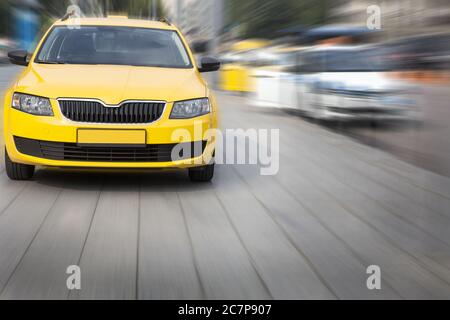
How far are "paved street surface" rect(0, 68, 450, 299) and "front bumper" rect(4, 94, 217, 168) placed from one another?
0.81 feet

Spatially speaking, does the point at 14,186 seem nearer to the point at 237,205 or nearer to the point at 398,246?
the point at 237,205

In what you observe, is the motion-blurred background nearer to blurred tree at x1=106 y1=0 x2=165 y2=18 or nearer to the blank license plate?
the blank license plate

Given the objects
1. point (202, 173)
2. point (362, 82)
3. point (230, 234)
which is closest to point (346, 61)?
point (362, 82)

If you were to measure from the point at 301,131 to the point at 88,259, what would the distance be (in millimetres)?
8171

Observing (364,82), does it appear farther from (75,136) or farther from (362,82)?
(75,136)

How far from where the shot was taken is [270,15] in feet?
143

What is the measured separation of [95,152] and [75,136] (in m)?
0.21

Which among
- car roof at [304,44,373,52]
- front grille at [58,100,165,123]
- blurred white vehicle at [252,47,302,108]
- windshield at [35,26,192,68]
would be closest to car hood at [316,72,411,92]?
car roof at [304,44,373,52]

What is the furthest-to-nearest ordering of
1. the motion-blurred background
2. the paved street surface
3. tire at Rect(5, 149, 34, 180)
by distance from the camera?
the motion-blurred background, tire at Rect(5, 149, 34, 180), the paved street surface

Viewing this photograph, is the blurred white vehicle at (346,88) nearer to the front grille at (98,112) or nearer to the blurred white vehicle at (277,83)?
the blurred white vehicle at (277,83)

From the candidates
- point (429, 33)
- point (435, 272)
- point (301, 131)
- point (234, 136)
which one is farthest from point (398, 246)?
point (429, 33)

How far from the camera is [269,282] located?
13.8 feet

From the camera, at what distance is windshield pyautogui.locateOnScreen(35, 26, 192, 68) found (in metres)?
7.82
